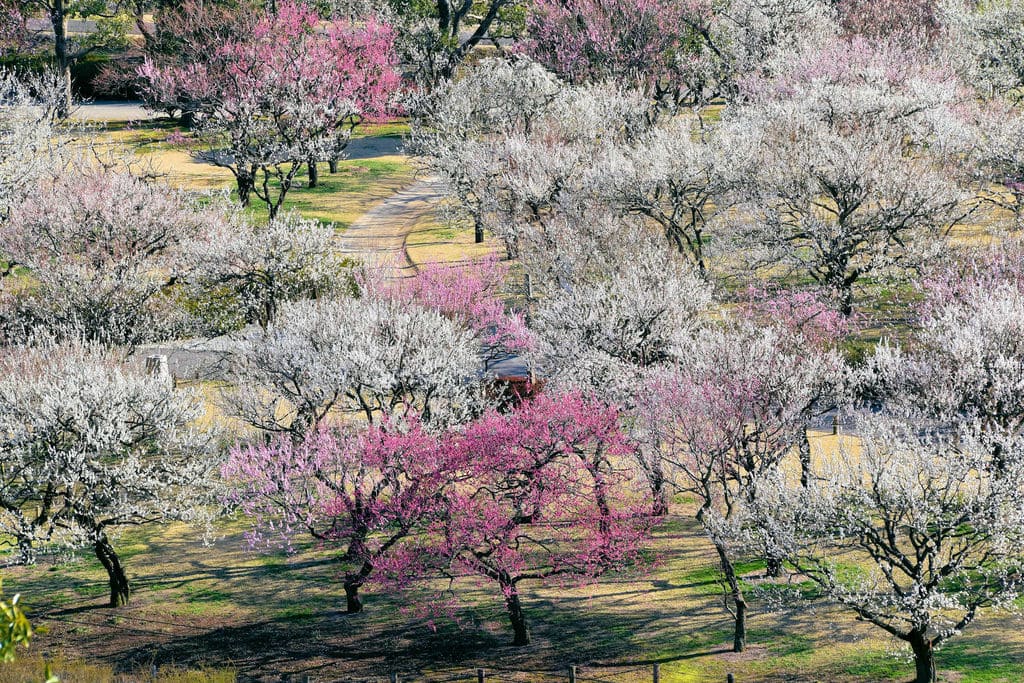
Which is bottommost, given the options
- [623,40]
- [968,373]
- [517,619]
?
[517,619]

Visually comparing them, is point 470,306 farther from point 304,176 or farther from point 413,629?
point 304,176

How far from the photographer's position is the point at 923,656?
2770 centimetres

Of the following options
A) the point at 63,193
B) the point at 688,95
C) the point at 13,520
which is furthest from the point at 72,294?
the point at 688,95

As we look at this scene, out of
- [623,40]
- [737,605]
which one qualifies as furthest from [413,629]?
[623,40]

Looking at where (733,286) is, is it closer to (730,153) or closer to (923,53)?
(730,153)

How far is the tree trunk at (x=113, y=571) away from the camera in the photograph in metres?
33.6

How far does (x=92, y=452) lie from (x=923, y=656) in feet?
72.4

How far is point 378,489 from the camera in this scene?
1267 inches

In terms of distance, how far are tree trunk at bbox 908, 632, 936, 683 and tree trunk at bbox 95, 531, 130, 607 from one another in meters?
20.8

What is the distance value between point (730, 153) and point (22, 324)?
3103cm

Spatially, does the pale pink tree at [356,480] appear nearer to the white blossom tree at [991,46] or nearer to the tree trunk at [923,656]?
the tree trunk at [923,656]

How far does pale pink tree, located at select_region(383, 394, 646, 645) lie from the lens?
30.8m

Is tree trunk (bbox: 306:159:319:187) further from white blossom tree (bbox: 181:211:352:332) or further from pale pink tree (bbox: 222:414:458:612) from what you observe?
pale pink tree (bbox: 222:414:458:612)

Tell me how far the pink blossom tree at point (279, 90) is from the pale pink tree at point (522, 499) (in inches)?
1371
